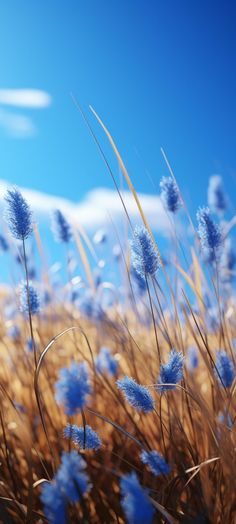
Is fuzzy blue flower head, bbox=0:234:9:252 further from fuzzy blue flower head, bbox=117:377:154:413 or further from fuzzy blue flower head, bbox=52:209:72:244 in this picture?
fuzzy blue flower head, bbox=117:377:154:413

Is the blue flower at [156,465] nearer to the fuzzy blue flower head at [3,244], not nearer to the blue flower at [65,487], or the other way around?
the blue flower at [65,487]

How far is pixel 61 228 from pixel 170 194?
0.31 m

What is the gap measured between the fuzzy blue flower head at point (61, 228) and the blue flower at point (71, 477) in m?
0.75

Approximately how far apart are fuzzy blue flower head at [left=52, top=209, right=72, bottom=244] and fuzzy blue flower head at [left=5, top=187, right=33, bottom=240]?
0.44 metres

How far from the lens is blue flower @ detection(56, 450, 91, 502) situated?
46 centimetres

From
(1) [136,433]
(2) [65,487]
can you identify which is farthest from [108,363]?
(2) [65,487]

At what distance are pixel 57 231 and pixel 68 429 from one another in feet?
2.00

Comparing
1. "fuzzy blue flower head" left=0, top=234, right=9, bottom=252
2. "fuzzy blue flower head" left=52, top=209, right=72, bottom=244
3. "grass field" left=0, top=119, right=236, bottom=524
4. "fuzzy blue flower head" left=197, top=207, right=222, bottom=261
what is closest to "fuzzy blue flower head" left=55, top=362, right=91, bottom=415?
"grass field" left=0, top=119, right=236, bottom=524

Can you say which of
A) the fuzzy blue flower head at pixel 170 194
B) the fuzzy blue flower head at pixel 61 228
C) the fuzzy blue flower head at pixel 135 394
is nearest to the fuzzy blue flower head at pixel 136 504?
the fuzzy blue flower head at pixel 135 394

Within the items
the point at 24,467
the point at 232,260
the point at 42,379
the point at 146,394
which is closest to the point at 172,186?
the point at 146,394

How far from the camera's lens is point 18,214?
2.36ft

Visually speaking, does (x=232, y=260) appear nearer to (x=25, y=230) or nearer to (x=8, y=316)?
(x=25, y=230)

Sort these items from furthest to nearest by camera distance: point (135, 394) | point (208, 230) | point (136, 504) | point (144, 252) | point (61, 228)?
1. point (61, 228)
2. point (208, 230)
3. point (144, 252)
4. point (135, 394)
5. point (136, 504)

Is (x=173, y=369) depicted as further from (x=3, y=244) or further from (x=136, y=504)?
(x=3, y=244)
